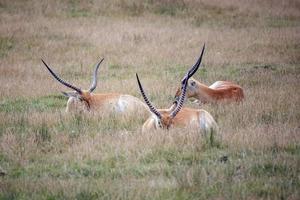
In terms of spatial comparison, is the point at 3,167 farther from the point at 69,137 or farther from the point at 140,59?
the point at 140,59

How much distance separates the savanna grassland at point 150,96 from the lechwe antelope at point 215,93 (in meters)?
0.40

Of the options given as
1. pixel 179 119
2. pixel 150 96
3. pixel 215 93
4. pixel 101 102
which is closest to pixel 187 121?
pixel 179 119

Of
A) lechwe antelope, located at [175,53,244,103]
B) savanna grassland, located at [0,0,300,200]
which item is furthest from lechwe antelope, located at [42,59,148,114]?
lechwe antelope, located at [175,53,244,103]

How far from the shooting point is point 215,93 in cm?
1258

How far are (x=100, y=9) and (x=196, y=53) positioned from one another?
25.9ft

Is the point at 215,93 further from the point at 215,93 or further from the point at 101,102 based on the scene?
the point at 101,102

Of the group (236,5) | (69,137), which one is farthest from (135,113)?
(236,5)

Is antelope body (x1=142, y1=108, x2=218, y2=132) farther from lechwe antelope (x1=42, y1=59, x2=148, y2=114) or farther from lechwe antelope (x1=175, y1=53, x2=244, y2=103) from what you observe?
lechwe antelope (x1=175, y1=53, x2=244, y2=103)

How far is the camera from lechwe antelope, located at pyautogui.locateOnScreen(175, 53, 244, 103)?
12191mm

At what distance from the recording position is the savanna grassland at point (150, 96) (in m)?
6.66

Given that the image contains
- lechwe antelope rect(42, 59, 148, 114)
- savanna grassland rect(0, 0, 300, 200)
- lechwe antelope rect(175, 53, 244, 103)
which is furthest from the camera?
lechwe antelope rect(175, 53, 244, 103)

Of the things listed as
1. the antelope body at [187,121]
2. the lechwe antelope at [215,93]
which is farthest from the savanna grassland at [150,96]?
the lechwe antelope at [215,93]

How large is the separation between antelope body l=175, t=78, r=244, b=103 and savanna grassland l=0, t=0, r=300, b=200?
404mm

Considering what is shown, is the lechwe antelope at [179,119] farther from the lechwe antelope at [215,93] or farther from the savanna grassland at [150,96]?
the lechwe antelope at [215,93]
